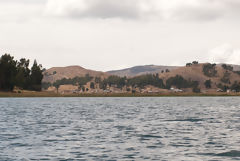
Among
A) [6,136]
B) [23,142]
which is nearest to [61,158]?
[23,142]

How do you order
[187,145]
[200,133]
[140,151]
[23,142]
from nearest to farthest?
[140,151] → [187,145] → [23,142] → [200,133]

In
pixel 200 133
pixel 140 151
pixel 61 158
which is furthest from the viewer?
pixel 200 133

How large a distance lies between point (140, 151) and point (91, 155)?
4363 mm

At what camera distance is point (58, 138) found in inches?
1750

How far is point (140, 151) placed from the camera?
1387 inches

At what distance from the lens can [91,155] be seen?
33250mm

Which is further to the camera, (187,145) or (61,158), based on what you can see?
(187,145)

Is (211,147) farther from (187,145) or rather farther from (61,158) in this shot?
(61,158)

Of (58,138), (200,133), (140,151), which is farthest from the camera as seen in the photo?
(200,133)

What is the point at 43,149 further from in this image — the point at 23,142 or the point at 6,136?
the point at 6,136

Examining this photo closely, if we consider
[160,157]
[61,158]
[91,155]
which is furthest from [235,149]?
[61,158]

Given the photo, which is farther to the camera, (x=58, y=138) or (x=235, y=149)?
(x=58, y=138)

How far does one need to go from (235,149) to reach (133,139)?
11118mm

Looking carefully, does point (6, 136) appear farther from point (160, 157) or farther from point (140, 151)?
point (160, 157)
